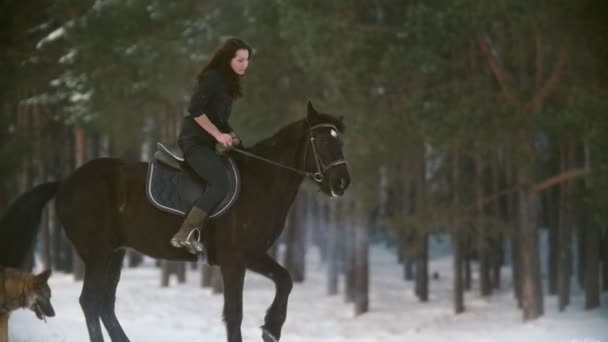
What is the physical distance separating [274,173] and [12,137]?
1511 cm

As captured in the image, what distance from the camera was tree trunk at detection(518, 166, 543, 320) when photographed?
1884 cm

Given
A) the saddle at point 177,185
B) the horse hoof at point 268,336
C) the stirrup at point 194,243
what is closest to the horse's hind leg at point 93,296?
the saddle at point 177,185

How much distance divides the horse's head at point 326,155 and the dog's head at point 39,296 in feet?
9.52

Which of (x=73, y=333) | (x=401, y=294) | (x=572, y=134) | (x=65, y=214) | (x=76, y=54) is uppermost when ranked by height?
(x=76, y=54)

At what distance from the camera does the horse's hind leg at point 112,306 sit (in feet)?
27.1

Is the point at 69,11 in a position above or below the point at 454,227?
above

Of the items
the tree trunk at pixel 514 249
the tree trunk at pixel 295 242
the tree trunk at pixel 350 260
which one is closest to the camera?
the tree trunk at pixel 514 249

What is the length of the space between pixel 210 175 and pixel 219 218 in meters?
0.43

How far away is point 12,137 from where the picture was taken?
21.0 m

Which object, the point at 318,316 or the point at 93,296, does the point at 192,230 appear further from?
the point at 318,316

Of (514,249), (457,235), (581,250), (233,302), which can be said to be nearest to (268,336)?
(233,302)

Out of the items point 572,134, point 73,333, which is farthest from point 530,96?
point 73,333

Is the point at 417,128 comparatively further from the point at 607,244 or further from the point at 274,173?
the point at 274,173

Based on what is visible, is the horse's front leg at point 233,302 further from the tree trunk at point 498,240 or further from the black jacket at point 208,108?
the tree trunk at point 498,240
